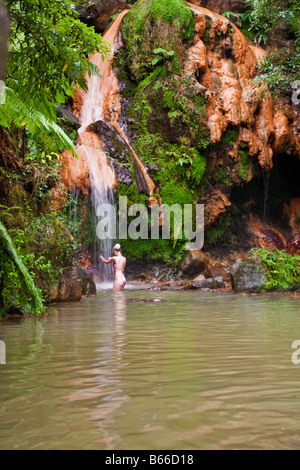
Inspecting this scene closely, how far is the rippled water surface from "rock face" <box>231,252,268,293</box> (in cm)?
549

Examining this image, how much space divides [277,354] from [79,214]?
1156 centimetres

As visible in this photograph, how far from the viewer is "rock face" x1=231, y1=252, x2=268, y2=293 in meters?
11.6

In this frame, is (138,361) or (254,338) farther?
(254,338)

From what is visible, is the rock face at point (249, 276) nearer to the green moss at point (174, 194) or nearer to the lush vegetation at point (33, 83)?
the green moss at point (174, 194)

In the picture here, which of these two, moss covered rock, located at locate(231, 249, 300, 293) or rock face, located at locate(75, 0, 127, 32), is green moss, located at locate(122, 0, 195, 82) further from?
moss covered rock, located at locate(231, 249, 300, 293)

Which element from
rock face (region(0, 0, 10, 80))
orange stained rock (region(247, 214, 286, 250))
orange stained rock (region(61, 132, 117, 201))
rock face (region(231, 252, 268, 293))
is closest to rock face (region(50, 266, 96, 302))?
rock face (region(231, 252, 268, 293))

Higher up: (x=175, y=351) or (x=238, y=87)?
(x=238, y=87)

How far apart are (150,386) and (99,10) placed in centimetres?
2021

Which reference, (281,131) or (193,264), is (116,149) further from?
(281,131)

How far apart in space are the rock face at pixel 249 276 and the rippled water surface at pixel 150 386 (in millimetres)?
5486

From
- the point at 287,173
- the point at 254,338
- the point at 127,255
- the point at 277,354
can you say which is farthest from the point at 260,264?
the point at 287,173

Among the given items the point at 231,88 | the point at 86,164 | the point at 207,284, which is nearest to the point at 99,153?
the point at 86,164

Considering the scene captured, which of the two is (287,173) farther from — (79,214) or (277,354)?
(277,354)
